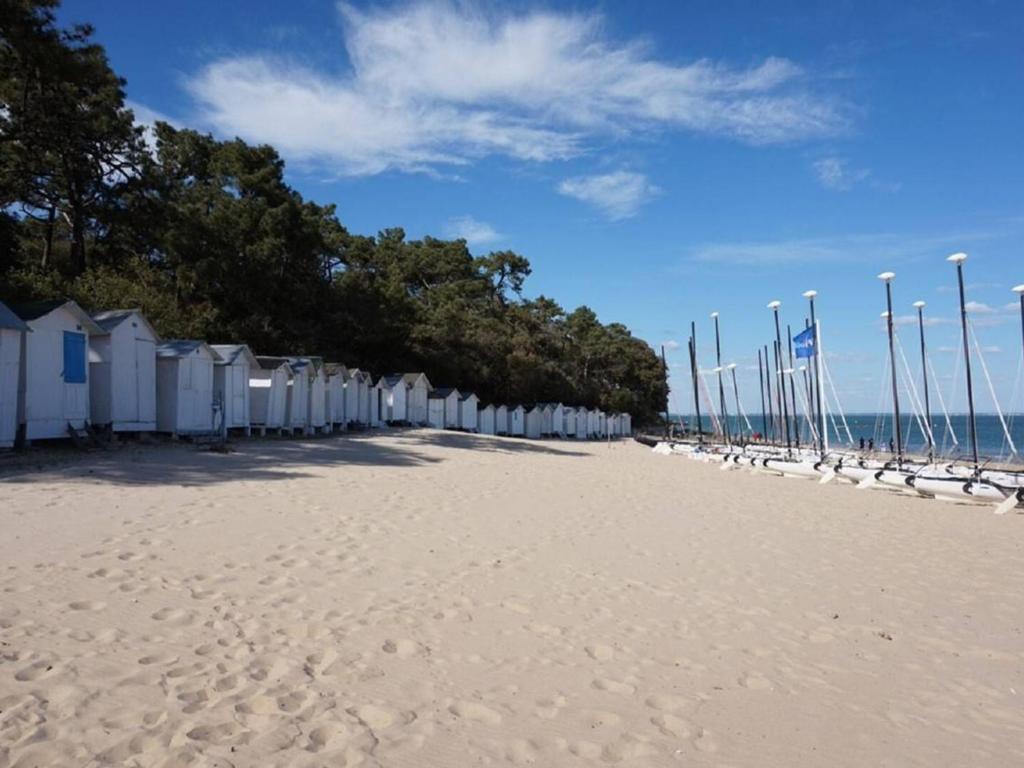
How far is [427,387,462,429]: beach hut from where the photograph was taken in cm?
4612

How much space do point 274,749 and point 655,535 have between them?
851 cm

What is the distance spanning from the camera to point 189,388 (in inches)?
919

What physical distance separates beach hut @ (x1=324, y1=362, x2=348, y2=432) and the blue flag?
76.0 ft

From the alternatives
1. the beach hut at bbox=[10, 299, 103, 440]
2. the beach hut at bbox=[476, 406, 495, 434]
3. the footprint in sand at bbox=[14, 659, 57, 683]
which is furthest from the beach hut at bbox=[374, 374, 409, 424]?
the footprint in sand at bbox=[14, 659, 57, 683]

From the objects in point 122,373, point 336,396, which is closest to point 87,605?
point 122,373

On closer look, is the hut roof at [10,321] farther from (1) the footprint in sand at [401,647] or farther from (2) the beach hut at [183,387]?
(1) the footprint in sand at [401,647]

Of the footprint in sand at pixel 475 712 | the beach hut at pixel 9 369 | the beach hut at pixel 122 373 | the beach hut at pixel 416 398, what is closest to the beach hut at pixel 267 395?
the beach hut at pixel 122 373

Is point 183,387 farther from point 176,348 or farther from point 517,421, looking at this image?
point 517,421

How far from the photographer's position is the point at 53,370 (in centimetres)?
1809

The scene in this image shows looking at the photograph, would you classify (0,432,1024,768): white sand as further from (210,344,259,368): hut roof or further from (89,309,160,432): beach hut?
(210,344,259,368): hut roof

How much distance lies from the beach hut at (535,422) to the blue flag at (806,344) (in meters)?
25.2

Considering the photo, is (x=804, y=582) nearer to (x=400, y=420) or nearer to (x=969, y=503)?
(x=969, y=503)

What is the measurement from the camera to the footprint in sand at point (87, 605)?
6164 millimetres

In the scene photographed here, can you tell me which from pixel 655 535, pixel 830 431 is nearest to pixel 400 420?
pixel 655 535
